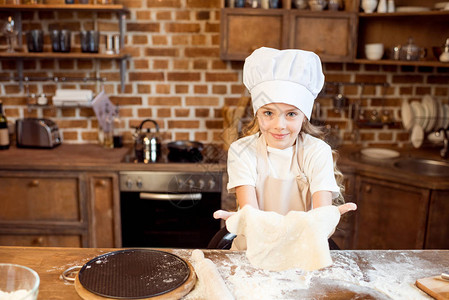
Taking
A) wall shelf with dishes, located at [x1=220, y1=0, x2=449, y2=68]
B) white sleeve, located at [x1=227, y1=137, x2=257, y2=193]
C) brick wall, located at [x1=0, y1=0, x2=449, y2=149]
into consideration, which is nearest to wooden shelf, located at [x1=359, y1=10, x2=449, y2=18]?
wall shelf with dishes, located at [x1=220, y1=0, x2=449, y2=68]

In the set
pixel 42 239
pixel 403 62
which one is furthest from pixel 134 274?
pixel 403 62

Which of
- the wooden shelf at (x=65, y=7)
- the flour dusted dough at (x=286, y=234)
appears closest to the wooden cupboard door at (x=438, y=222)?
the flour dusted dough at (x=286, y=234)

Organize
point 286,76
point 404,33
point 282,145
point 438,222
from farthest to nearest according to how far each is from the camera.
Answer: point 404,33 → point 438,222 → point 282,145 → point 286,76

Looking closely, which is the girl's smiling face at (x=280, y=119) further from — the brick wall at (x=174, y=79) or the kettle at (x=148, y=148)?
the brick wall at (x=174, y=79)

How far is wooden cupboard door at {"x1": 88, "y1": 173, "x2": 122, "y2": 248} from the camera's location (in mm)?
2570

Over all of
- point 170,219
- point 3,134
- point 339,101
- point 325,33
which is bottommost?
point 170,219

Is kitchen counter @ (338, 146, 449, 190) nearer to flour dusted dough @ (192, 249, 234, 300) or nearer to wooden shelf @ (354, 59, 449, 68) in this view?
wooden shelf @ (354, 59, 449, 68)

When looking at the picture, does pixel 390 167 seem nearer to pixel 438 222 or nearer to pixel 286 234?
pixel 438 222

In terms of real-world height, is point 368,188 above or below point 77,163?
below

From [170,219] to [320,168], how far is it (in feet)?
4.55

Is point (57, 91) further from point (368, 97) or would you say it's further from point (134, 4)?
point (368, 97)

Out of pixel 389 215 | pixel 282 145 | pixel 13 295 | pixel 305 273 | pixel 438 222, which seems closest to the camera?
pixel 13 295

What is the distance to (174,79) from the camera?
118 inches

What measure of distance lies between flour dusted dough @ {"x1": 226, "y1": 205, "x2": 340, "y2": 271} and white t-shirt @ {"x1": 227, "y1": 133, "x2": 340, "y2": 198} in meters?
0.35
